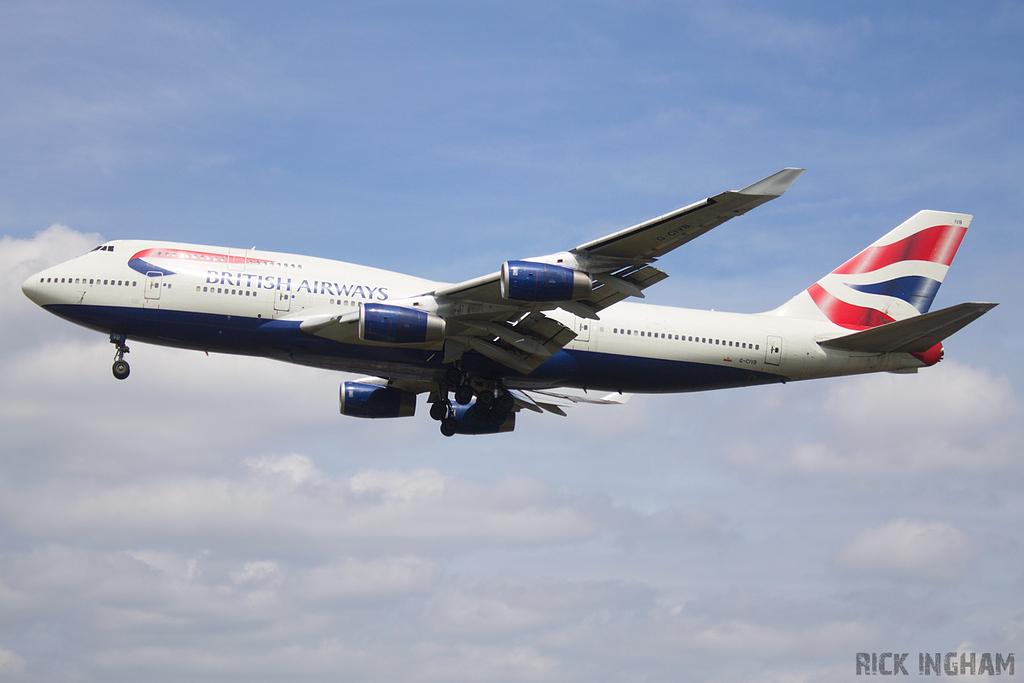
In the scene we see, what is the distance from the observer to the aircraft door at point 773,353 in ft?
119

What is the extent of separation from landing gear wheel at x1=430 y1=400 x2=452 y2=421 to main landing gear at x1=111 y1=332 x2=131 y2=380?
11.3 meters

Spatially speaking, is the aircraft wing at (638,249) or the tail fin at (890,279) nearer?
the aircraft wing at (638,249)

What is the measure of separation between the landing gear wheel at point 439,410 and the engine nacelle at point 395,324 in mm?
7289

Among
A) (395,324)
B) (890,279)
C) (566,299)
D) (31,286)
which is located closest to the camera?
(566,299)

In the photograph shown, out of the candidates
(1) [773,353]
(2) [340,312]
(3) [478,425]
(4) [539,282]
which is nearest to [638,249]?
(4) [539,282]

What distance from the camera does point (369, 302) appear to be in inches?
1286

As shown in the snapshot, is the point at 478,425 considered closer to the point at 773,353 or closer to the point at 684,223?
the point at 773,353

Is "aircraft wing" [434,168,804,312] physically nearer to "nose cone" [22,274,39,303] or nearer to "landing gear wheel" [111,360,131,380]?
"landing gear wheel" [111,360,131,380]

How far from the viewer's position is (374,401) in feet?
134

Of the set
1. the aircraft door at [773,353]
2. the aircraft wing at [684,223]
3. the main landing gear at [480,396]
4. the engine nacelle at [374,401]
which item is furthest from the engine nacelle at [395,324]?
the aircraft door at [773,353]

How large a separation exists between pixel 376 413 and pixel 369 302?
9253mm

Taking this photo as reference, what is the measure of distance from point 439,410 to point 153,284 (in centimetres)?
1164

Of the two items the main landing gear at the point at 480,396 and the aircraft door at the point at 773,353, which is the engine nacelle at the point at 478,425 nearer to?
the main landing gear at the point at 480,396

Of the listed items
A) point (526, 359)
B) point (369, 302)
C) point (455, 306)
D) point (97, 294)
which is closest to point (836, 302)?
point (526, 359)
